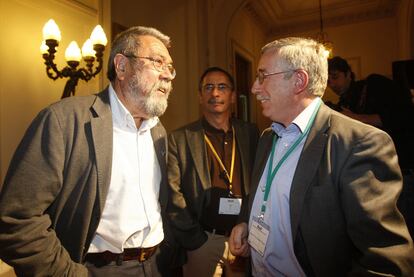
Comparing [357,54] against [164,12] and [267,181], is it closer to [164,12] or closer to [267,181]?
[164,12]

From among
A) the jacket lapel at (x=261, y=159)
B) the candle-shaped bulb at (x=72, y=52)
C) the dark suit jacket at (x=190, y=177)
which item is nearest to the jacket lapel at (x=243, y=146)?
the dark suit jacket at (x=190, y=177)

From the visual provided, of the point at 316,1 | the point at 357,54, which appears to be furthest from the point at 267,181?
the point at 357,54

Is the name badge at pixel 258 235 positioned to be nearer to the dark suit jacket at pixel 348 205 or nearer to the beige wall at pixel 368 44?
the dark suit jacket at pixel 348 205

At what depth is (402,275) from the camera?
1162 millimetres

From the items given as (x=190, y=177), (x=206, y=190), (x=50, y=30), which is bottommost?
(x=206, y=190)

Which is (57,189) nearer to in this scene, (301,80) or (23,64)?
(301,80)

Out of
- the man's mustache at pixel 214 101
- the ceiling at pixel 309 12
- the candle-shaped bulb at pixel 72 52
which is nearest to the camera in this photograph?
the man's mustache at pixel 214 101

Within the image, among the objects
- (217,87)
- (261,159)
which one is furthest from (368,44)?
(261,159)

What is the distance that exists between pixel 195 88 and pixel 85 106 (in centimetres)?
413

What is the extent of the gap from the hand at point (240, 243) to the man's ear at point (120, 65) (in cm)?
116

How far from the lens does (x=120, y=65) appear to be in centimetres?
190

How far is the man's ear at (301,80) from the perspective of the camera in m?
1.66

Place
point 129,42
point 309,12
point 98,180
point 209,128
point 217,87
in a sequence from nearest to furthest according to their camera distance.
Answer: point 98,180, point 129,42, point 209,128, point 217,87, point 309,12

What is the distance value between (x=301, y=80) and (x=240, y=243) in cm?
96
